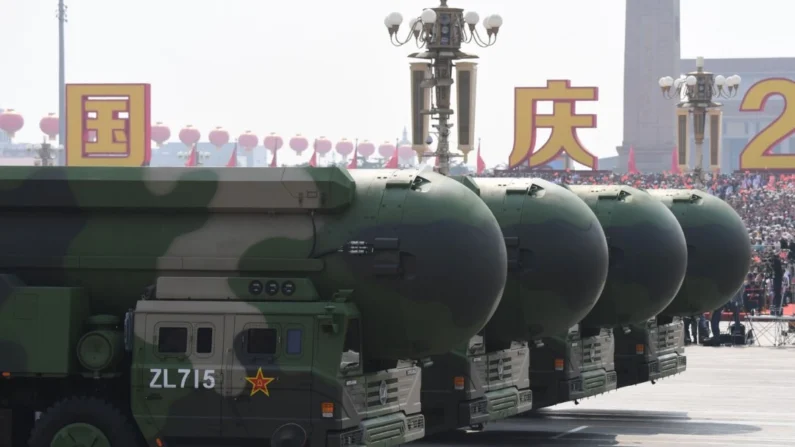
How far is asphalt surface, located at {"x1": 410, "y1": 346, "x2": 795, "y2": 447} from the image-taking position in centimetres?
1894

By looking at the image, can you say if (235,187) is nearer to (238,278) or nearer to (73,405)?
(238,278)

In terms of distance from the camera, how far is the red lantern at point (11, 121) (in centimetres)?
11062

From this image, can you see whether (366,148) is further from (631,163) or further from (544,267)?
(544,267)

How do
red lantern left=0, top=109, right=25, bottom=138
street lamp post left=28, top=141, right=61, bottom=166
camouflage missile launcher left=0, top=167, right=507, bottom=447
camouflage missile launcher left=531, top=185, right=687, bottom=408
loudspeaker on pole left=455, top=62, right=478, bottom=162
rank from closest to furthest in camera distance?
camouflage missile launcher left=0, top=167, right=507, bottom=447, camouflage missile launcher left=531, top=185, right=687, bottom=408, loudspeaker on pole left=455, top=62, right=478, bottom=162, street lamp post left=28, top=141, right=61, bottom=166, red lantern left=0, top=109, right=25, bottom=138

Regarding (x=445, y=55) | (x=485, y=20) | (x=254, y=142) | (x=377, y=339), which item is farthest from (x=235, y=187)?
(x=254, y=142)

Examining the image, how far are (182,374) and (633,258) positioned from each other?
761 cm

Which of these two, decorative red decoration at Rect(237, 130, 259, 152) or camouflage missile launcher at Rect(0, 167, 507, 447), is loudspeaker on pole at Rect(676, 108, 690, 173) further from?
decorative red decoration at Rect(237, 130, 259, 152)

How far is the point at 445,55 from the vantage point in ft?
81.4

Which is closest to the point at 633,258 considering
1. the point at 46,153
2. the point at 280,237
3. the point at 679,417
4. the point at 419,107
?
the point at 679,417

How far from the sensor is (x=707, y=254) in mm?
21828

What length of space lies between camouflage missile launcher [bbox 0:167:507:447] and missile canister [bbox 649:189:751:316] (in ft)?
27.6

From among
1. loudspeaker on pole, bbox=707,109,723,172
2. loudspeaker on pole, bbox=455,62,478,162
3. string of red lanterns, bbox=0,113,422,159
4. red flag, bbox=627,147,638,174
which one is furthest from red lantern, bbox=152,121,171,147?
loudspeaker on pole, bbox=455,62,478,162

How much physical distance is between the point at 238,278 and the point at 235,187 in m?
0.80

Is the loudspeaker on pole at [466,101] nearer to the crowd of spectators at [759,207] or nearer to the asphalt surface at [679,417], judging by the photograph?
the asphalt surface at [679,417]
